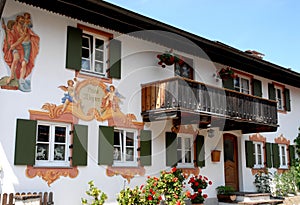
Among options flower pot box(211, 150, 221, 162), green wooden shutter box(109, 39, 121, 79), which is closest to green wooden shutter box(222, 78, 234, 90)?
flower pot box(211, 150, 221, 162)

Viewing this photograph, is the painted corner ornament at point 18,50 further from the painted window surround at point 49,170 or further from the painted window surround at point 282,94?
the painted window surround at point 282,94

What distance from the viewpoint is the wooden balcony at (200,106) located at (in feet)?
34.8

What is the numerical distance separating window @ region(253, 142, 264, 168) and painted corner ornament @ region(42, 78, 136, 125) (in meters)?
6.98

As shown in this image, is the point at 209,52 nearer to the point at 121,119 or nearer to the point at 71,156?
the point at 121,119

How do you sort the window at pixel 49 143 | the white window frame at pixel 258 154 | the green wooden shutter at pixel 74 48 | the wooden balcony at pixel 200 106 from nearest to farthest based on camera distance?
the window at pixel 49 143
the green wooden shutter at pixel 74 48
the wooden balcony at pixel 200 106
the white window frame at pixel 258 154

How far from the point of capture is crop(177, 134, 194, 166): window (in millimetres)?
12540

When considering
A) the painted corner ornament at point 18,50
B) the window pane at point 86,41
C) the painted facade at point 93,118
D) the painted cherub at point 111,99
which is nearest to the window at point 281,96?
the painted facade at point 93,118

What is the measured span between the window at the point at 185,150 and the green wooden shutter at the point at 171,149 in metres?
0.37

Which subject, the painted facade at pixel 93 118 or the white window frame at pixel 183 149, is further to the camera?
the white window frame at pixel 183 149

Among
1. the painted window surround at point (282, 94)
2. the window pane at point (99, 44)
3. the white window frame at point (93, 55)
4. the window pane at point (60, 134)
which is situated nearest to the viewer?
the window pane at point (60, 134)

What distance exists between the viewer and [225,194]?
13.0 m

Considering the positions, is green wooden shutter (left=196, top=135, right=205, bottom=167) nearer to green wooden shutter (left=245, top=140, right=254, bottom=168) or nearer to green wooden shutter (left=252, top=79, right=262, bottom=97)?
green wooden shutter (left=245, top=140, right=254, bottom=168)

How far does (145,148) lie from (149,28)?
12.3 ft

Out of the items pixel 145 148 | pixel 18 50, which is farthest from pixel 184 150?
pixel 18 50
